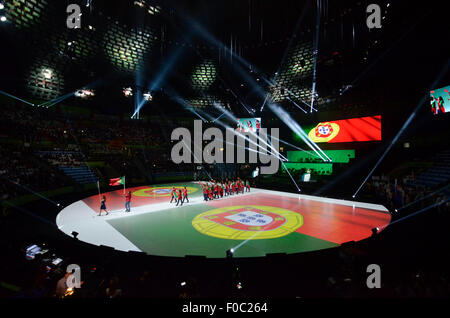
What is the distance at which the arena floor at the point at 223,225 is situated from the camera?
7.81 metres

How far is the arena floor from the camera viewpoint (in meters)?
7.81

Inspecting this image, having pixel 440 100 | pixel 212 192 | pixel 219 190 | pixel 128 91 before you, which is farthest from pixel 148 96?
pixel 440 100

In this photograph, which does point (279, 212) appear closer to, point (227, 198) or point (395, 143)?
point (227, 198)

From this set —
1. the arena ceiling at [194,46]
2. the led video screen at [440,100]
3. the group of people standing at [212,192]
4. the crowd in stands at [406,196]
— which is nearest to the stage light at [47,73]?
the arena ceiling at [194,46]

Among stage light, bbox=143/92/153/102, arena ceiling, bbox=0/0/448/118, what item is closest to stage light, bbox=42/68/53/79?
arena ceiling, bbox=0/0/448/118

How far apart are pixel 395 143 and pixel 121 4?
87.2 feet

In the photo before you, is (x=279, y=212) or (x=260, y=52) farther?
(x=260, y=52)

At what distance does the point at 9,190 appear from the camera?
13.2 m

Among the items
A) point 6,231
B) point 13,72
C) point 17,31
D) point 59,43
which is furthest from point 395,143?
point 13,72

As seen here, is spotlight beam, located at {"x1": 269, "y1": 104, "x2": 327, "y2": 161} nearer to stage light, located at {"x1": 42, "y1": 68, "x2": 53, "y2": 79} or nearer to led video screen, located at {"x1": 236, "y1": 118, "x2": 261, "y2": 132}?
led video screen, located at {"x1": 236, "y1": 118, "x2": 261, "y2": 132}

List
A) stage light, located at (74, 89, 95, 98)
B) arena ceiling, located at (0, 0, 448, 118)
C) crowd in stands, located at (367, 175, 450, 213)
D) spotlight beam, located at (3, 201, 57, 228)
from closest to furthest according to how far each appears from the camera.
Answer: spotlight beam, located at (3, 201, 57, 228)
crowd in stands, located at (367, 175, 450, 213)
arena ceiling, located at (0, 0, 448, 118)
stage light, located at (74, 89, 95, 98)

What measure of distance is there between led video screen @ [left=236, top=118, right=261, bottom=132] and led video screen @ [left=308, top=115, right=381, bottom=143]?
253 inches

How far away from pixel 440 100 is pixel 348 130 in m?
7.79

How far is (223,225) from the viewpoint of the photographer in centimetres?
1023
